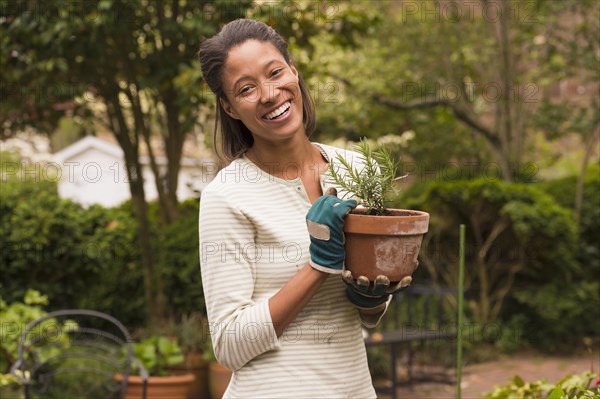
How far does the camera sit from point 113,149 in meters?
21.2

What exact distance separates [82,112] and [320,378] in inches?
232

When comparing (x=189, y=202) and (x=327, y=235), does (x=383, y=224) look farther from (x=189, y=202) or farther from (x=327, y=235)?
(x=189, y=202)

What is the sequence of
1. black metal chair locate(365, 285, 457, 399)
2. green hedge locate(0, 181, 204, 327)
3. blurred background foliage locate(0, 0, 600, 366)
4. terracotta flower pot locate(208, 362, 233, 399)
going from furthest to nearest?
1. black metal chair locate(365, 285, 457, 399)
2. green hedge locate(0, 181, 204, 327)
3. blurred background foliage locate(0, 0, 600, 366)
4. terracotta flower pot locate(208, 362, 233, 399)

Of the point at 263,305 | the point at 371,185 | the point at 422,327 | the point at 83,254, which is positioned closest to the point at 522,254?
the point at 422,327

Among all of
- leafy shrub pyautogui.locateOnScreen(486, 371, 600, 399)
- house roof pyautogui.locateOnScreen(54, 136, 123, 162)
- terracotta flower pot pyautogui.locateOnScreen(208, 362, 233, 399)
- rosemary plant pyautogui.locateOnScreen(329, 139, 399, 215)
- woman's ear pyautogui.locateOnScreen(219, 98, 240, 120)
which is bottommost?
terracotta flower pot pyautogui.locateOnScreen(208, 362, 233, 399)

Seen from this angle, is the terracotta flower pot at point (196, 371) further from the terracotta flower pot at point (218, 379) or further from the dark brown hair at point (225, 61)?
the dark brown hair at point (225, 61)

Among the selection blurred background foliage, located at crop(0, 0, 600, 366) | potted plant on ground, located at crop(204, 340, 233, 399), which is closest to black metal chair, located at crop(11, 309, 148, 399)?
potted plant on ground, located at crop(204, 340, 233, 399)

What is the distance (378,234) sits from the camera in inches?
68.9

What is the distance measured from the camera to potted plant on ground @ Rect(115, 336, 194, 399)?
18.0 ft

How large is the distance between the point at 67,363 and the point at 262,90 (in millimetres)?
4623

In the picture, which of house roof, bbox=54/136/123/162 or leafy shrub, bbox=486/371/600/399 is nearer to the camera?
leafy shrub, bbox=486/371/600/399

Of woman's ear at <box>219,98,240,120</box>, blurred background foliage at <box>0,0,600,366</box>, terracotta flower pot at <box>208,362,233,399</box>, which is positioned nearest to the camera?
woman's ear at <box>219,98,240,120</box>

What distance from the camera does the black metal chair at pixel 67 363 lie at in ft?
15.8

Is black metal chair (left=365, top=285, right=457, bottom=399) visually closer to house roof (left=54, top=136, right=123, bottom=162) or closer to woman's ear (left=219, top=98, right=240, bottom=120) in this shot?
woman's ear (left=219, top=98, right=240, bottom=120)
